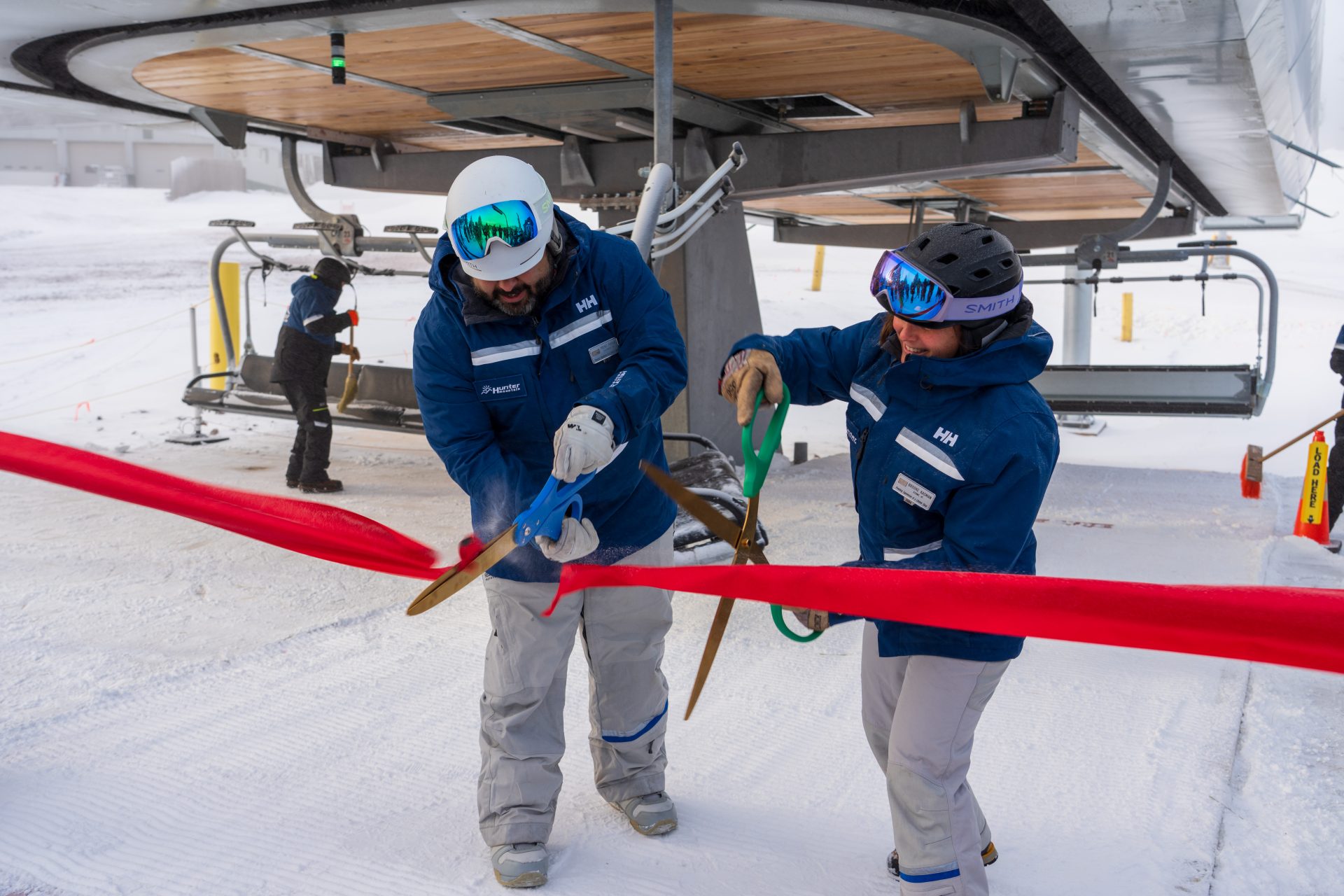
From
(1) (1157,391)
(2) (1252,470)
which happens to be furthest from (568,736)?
(1) (1157,391)

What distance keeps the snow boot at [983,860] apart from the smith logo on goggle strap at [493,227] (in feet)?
5.88

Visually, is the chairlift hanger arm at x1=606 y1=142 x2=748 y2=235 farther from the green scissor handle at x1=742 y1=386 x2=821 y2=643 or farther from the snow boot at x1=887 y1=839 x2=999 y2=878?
the snow boot at x1=887 y1=839 x2=999 y2=878

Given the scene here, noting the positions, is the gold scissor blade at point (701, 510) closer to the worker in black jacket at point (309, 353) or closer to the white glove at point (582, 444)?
the white glove at point (582, 444)

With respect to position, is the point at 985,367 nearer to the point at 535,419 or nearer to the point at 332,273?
the point at 535,419

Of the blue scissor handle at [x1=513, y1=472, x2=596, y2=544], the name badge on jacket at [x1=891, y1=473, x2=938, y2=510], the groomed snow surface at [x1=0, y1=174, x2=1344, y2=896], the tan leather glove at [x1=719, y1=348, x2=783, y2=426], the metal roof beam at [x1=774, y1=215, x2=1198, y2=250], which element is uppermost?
the metal roof beam at [x1=774, y1=215, x2=1198, y2=250]

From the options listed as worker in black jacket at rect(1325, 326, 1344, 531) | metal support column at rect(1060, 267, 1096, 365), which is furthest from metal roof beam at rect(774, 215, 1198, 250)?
worker in black jacket at rect(1325, 326, 1344, 531)

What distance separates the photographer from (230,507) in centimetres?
264

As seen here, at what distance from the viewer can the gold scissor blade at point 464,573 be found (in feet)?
7.80

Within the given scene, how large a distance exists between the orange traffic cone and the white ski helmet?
18.0 ft

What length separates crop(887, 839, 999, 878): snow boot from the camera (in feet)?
8.83

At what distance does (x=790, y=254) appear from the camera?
115 feet

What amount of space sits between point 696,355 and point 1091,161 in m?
3.90

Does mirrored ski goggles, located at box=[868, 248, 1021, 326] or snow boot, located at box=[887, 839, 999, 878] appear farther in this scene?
snow boot, located at box=[887, 839, 999, 878]

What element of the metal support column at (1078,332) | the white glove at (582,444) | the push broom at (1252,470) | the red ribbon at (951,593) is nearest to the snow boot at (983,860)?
the red ribbon at (951,593)
